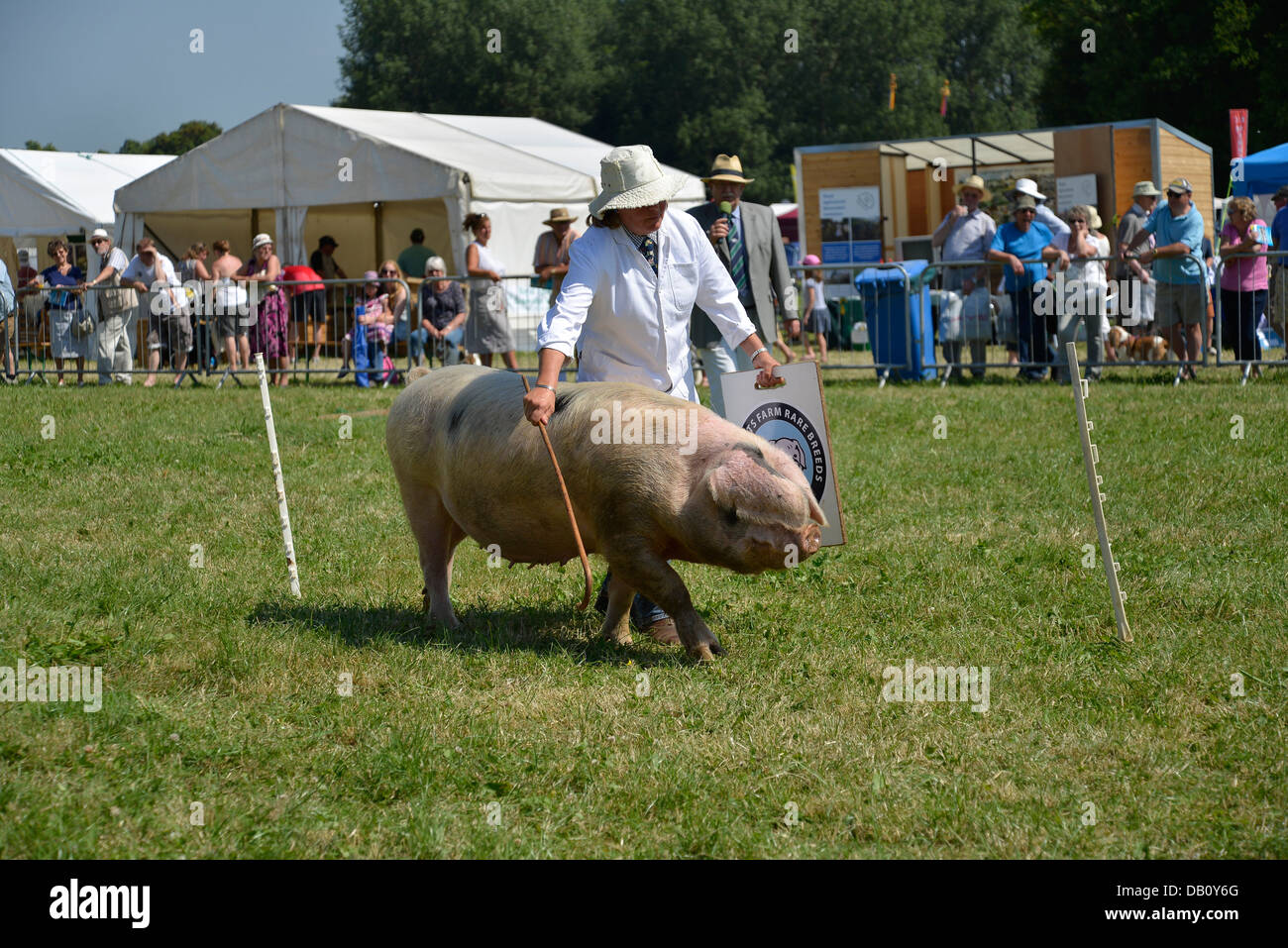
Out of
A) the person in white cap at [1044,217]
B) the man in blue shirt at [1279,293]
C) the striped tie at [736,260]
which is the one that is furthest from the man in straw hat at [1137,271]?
the striped tie at [736,260]

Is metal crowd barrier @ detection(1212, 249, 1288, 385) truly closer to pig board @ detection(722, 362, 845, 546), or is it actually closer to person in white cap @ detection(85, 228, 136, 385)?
pig board @ detection(722, 362, 845, 546)

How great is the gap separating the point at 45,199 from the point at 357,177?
285 inches

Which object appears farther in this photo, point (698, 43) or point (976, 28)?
point (976, 28)

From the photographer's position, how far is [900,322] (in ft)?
50.3

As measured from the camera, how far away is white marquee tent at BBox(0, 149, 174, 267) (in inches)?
957

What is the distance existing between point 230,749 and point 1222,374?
40.0ft

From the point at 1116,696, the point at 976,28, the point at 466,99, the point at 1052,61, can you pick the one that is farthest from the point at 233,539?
the point at 976,28

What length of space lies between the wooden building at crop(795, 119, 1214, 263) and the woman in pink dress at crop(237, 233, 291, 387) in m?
11.1

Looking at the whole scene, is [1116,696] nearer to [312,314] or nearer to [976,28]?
[312,314]

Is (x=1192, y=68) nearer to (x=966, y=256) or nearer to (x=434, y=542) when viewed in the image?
(x=966, y=256)

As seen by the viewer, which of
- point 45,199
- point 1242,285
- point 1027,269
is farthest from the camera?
point 45,199

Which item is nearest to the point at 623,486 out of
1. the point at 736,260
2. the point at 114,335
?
the point at 736,260

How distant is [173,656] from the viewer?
5.30 metres

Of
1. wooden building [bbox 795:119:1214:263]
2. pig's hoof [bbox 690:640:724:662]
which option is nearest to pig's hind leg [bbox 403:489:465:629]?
pig's hoof [bbox 690:640:724:662]
